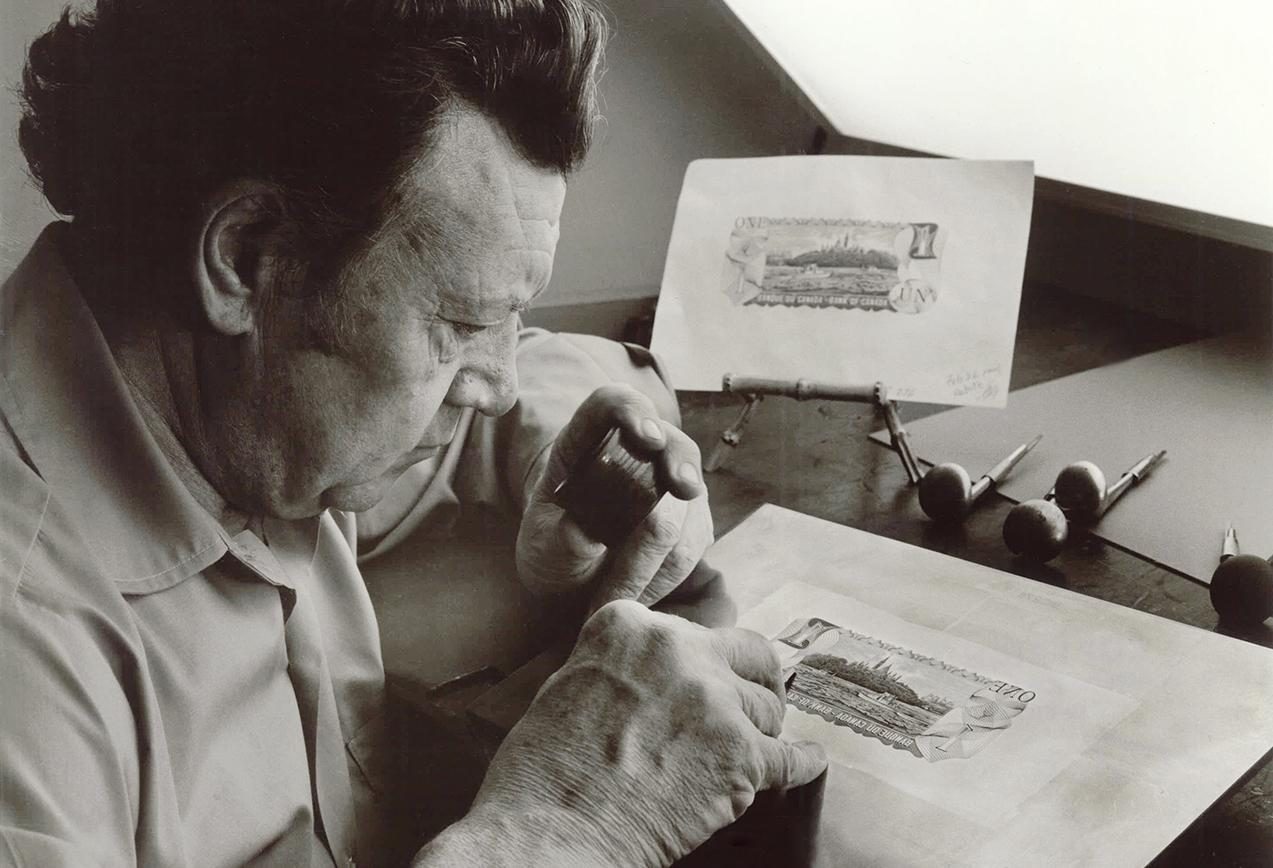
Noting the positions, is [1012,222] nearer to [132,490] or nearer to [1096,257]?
[1096,257]

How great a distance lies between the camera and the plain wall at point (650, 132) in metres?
1.25

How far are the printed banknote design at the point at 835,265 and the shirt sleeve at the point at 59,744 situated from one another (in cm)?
82

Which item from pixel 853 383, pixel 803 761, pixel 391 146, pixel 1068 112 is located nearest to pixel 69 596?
pixel 391 146

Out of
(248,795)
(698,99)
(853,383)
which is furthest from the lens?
(698,99)

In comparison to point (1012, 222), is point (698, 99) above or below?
above

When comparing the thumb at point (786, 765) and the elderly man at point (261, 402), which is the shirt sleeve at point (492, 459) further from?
the thumb at point (786, 765)

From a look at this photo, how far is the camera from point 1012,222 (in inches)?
47.3

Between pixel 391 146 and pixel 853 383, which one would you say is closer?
pixel 391 146

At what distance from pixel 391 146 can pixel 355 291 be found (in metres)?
0.08

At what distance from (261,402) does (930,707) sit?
1.50 ft

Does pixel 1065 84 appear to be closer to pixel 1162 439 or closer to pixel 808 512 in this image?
pixel 1162 439

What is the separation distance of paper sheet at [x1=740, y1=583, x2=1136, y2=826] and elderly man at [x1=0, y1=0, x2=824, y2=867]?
2.5 inches

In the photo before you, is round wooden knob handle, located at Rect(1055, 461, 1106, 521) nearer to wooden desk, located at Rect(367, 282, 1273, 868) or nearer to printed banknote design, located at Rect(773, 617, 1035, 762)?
wooden desk, located at Rect(367, 282, 1273, 868)

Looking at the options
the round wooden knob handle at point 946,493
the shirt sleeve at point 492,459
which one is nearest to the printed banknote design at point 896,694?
the round wooden knob handle at point 946,493
